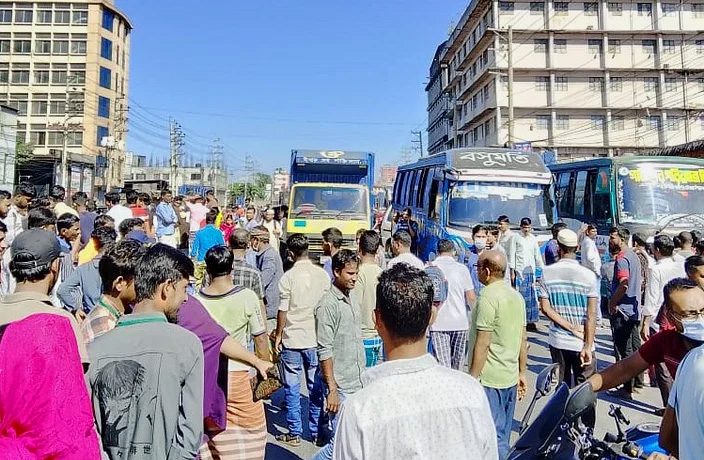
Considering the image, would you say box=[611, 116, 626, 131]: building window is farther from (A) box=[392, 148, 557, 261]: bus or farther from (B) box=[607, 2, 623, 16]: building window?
(A) box=[392, 148, 557, 261]: bus

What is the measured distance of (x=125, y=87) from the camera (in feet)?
235

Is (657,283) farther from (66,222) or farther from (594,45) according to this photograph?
(594,45)

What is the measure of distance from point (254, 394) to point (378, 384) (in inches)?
78.6

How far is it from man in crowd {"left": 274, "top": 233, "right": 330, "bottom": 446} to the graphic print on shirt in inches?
108

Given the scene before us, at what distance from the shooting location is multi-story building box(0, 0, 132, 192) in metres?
63.3

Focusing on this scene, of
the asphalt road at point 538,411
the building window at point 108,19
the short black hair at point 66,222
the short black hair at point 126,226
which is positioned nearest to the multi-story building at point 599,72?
the building window at point 108,19

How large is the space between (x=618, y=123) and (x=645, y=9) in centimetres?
1090

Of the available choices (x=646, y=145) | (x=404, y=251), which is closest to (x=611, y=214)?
(x=404, y=251)

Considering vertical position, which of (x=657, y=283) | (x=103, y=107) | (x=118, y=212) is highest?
(x=103, y=107)

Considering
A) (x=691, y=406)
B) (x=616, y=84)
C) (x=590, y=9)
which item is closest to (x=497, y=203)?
(x=691, y=406)

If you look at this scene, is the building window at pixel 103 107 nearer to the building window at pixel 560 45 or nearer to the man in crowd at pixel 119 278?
the building window at pixel 560 45

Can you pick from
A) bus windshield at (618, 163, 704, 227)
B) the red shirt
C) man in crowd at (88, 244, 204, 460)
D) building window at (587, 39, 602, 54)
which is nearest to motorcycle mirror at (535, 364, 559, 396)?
the red shirt

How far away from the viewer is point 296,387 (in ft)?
17.0

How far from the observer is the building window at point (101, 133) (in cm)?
6406
